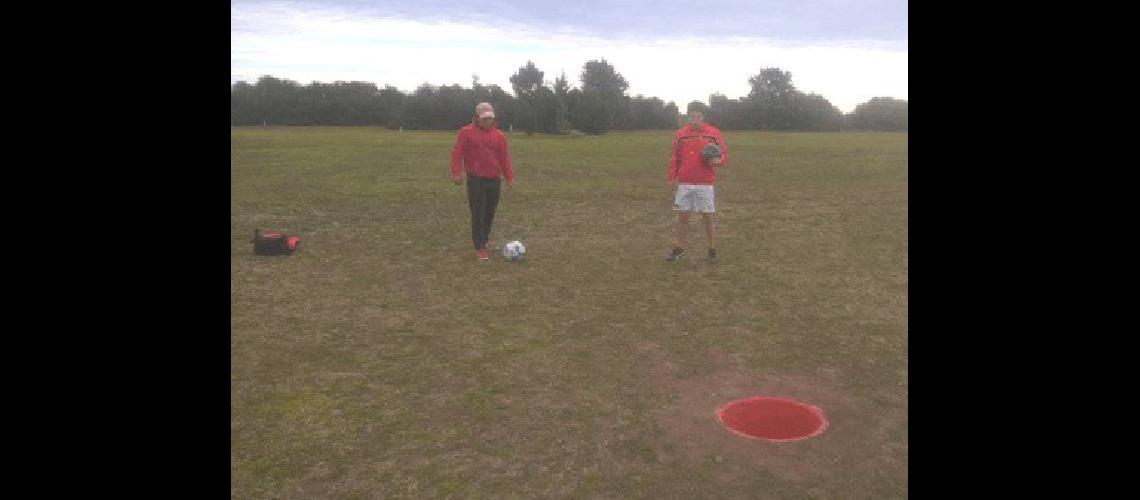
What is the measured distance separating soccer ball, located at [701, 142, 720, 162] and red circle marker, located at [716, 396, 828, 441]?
4.07m

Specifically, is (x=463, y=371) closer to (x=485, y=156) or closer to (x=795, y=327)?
(x=795, y=327)

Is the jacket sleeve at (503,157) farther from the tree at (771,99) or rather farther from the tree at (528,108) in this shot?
the tree at (771,99)

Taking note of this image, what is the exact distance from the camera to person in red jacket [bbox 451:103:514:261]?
9.12m

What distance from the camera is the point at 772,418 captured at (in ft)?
16.2

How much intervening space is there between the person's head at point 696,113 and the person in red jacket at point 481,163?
2.28 meters

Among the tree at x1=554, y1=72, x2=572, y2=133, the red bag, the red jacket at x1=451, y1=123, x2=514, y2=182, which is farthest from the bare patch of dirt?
the tree at x1=554, y1=72, x2=572, y2=133

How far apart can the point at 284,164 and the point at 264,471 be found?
855 inches

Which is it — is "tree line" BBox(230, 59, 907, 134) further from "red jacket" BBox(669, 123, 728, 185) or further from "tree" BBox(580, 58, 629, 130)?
"red jacket" BBox(669, 123, 728, 185)

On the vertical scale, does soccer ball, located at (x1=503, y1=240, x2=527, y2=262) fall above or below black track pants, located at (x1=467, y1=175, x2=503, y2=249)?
below

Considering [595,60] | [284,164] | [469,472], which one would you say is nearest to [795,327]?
[469,472]

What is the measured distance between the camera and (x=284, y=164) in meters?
24.1

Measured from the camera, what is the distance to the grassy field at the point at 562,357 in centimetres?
416

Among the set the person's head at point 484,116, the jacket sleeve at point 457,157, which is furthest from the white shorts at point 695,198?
the jacket sleeve at point 457,157

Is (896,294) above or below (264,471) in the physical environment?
above
